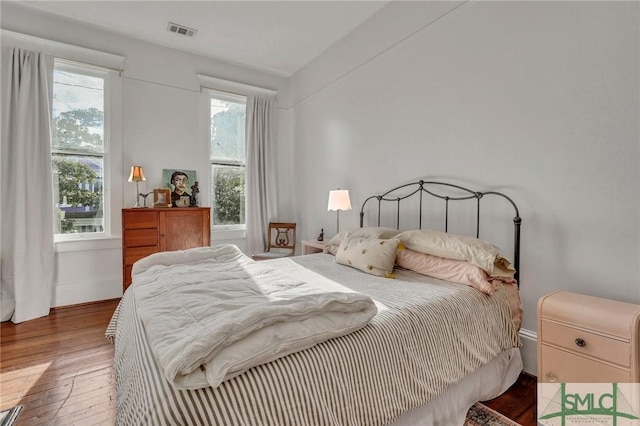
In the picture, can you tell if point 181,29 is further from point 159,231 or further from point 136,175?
point 159,231

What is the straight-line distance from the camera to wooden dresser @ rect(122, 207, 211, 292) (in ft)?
10.7

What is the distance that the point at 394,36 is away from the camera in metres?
3.00

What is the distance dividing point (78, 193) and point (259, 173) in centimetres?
212

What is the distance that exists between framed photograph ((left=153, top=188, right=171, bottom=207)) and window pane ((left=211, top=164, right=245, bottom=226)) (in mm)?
670

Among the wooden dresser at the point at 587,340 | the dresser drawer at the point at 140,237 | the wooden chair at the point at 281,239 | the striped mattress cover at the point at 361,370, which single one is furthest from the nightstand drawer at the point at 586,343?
the dresser drawer at the point at 140,237

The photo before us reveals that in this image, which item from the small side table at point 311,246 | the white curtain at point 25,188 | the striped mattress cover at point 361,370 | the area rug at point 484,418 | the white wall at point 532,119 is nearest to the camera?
the striped mattress cover at point 361,370

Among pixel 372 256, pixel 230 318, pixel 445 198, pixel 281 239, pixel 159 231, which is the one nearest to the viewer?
pixel 230 318

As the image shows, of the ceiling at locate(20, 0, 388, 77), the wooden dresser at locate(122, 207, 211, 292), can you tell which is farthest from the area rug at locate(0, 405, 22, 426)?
the ceiling at locate(20, 0, 388, 77)

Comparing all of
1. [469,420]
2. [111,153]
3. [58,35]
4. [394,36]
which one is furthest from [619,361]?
[58,35]

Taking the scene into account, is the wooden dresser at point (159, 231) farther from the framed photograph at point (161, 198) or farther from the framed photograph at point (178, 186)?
the framed photograph at point (178, 186)

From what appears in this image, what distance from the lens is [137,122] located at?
146 inches

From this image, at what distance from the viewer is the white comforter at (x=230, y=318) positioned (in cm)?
92

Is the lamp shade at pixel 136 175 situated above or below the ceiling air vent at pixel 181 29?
below

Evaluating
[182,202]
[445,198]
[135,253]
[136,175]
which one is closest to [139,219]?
[135,253]
